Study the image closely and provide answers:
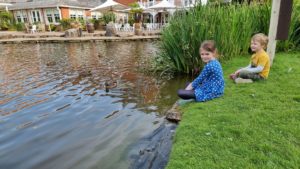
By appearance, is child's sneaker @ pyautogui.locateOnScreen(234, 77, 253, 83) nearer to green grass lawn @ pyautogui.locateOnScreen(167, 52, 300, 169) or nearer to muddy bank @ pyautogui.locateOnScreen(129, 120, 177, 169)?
green grass lawn @ pyautogui.locateOnScreen(167, 52, 300, 169)

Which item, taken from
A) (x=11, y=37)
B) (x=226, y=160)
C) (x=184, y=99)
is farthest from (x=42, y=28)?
(x=226, y=160)

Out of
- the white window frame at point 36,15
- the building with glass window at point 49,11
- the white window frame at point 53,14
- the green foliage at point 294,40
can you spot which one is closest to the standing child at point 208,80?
the green foliage at point 294,40

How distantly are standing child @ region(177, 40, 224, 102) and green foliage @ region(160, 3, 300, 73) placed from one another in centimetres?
219

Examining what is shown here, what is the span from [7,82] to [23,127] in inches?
133

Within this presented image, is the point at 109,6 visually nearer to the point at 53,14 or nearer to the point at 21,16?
the point at 53,14

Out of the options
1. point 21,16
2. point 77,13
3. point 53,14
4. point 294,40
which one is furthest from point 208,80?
point 21,16

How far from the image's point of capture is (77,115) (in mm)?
4375

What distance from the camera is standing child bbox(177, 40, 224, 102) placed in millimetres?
3562

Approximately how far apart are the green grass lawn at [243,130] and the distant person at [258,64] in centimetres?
33

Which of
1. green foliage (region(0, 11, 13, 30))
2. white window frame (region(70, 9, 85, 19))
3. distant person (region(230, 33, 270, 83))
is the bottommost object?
distant person (region(230, 33, 270, 83))

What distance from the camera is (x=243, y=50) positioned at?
7305 millimetres

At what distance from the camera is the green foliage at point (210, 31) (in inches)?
231

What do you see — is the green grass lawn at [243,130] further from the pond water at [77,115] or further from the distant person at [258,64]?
the pond water at [77,115]

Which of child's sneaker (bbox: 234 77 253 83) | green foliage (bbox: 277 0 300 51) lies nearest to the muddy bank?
child's sneaker (bbox: 234 77 253 83)
